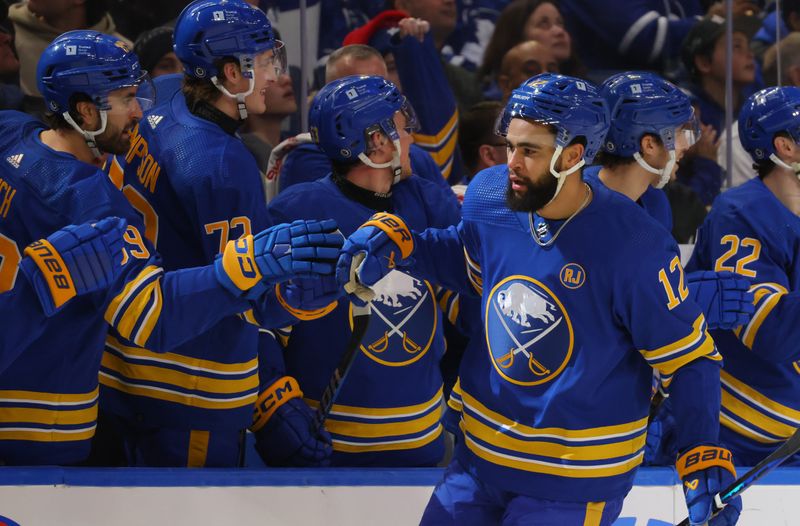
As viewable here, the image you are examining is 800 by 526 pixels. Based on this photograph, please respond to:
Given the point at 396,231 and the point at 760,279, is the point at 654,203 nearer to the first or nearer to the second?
the point at 760,279

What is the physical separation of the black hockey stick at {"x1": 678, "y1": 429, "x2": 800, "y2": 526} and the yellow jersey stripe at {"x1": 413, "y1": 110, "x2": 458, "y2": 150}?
6.36 ft

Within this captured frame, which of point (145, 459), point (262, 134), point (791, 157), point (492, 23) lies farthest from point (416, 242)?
point (492, 23)

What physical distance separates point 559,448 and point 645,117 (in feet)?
3.89

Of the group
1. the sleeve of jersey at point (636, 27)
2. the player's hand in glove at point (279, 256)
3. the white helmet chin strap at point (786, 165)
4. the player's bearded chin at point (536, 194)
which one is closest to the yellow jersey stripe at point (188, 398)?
the player's hand in glove at point (279, 256)

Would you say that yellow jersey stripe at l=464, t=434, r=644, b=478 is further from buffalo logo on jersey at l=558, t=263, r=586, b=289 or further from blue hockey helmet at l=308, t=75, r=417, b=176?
blue hockey helmet at l=308, t=75, r=417, b=176

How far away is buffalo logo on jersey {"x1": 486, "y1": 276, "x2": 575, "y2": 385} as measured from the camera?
100 inches

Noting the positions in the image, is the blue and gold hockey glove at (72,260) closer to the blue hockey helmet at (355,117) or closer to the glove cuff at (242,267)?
the glove cuff at (242,267)

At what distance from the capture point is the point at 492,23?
191 inches

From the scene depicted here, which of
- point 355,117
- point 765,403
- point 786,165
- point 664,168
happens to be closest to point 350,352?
point 355,117

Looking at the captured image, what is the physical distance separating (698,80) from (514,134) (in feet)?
8.38

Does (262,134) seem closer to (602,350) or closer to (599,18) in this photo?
(599,18)

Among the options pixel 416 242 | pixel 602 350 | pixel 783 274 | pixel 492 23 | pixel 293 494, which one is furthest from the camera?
pixel 492 23

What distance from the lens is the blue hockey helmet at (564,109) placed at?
103 inches

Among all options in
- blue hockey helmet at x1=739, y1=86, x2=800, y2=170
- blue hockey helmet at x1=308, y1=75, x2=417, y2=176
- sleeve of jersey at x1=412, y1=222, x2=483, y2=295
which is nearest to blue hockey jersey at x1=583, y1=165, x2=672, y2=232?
blue hockey helmet at x1=739, y1=86, x2=800, y2=170
